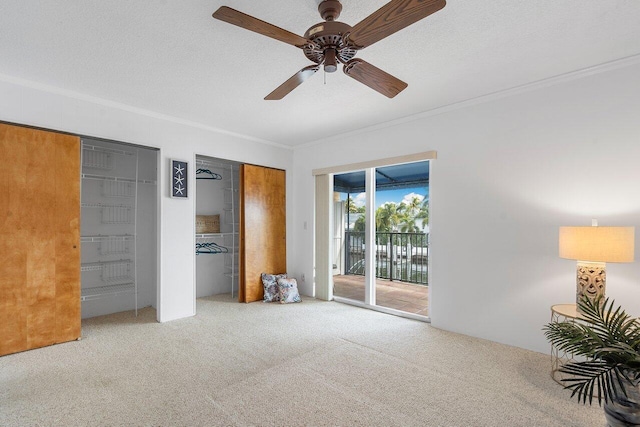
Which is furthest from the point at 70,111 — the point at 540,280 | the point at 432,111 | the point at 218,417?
the point at 540,280

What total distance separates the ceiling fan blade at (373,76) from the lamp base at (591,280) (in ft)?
6.55

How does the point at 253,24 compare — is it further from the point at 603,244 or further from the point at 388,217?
the point at 388,217

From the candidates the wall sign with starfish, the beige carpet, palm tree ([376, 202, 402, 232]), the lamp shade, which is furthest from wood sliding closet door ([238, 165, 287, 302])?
the lamp shade

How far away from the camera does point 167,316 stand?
3857 millimetres

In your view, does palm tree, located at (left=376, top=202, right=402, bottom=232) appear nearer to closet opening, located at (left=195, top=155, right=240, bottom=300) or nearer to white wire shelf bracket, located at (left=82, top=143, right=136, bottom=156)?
closet opening, located at (left=195, top=155, right=240, bottom=300)

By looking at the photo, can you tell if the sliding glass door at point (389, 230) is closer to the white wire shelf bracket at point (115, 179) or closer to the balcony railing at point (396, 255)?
the balcony railing at point (396, 255)

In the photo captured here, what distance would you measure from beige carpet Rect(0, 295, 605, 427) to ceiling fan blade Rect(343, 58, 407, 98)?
2.21 metres

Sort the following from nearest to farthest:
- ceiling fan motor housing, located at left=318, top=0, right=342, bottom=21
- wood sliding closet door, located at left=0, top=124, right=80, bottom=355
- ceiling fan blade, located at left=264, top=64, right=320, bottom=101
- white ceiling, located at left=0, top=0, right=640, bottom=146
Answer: ceiling fan motor housing, located at left=318, top=0, right=342, bottom=21
white ceiling, located at left=0, top=0, right=640, bottom=146
ceiling fan blade, located at left=264, top=64, right=320, bottom=101
wood sliding closet door, located at left=0, top=124, right=80, bottom=355

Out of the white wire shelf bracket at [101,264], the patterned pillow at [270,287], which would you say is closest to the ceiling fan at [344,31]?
the patterned pillow at [270,287]

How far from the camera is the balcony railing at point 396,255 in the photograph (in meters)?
5.85

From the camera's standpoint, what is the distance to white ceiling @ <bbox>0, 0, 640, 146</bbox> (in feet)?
6.41

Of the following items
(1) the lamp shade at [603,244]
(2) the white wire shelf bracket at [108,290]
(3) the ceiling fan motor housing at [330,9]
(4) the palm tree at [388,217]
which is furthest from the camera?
(4) the palm tree at [388,217]

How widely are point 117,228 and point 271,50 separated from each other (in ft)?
10.8

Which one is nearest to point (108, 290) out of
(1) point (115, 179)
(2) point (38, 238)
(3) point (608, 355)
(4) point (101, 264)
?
(4) point (101, 264)
